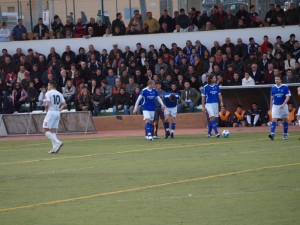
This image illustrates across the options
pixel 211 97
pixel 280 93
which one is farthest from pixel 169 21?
pixel 280 93

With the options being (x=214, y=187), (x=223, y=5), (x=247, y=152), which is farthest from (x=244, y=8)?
(x=214, y=187)

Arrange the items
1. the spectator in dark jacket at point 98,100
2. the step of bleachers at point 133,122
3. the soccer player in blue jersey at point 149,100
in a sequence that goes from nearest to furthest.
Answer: the soccer player in blue jersey at point 149,100 → the step of bleachers at point 133,122 → the spectator in dark jacket at point 98,100

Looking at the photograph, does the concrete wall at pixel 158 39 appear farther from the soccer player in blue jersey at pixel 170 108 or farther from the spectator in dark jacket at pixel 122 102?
the soccer player in blue jersey at pixel 170 108

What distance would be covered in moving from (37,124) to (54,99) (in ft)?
37.5

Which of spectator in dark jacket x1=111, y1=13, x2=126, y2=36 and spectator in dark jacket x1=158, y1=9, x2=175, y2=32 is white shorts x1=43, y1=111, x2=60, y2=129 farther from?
spectator in dark jacket x1=111, y1=13, x2=126, y2=36

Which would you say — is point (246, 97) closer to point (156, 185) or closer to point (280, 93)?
point (280, 93)

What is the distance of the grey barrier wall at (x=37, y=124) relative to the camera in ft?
117

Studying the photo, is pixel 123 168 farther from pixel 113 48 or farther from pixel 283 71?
pixel 113 48

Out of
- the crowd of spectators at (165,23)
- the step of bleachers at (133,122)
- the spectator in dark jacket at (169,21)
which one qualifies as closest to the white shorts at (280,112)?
the step of bleachers at (133,122)

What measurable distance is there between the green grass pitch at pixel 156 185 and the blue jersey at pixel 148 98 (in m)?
3.40

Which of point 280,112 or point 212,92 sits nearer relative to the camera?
point 280,112

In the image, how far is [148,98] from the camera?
97.6 ft

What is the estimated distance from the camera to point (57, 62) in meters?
38.9

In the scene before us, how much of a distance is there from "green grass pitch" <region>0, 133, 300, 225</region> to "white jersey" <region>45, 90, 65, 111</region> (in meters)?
1.29
